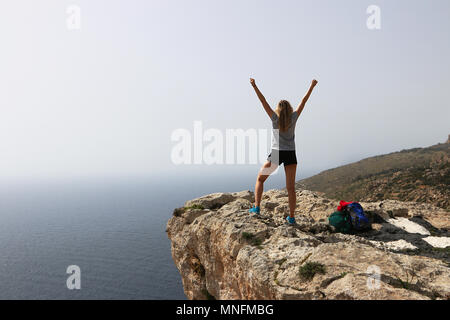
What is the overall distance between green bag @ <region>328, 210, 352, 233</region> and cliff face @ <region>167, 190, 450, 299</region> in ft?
1.20

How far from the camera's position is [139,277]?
68812 millimetres

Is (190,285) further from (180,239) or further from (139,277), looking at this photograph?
(139,277)

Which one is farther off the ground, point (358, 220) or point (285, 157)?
point (285, 157)

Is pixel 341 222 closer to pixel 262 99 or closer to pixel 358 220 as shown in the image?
pixel 358 220

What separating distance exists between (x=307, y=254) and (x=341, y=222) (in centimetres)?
400

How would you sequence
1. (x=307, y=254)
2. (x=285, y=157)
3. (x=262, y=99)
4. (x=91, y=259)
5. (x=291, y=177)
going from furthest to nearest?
1. (x=91, y=259)
2. (x=291, y=177)
3. (x=285, y=157)
4. (x=262, y=99)
5. (x=307, y=254)

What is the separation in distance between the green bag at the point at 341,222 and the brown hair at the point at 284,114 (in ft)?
12.3

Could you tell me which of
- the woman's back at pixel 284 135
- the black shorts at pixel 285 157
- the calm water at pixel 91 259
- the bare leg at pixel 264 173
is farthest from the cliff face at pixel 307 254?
the calm water at pixel 91 259

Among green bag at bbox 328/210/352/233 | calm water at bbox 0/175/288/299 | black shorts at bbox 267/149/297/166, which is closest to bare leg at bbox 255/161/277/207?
black shorts at bbox 267/149/297/166

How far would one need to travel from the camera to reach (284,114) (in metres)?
6.49

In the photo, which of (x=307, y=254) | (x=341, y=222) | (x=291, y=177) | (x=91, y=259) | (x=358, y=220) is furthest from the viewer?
(x=91, y=259)

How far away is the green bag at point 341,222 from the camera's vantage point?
803cm

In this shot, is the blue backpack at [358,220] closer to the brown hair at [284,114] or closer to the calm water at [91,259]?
the brown hair at [284,114]

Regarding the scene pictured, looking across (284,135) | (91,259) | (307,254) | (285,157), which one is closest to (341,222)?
(285,157)
